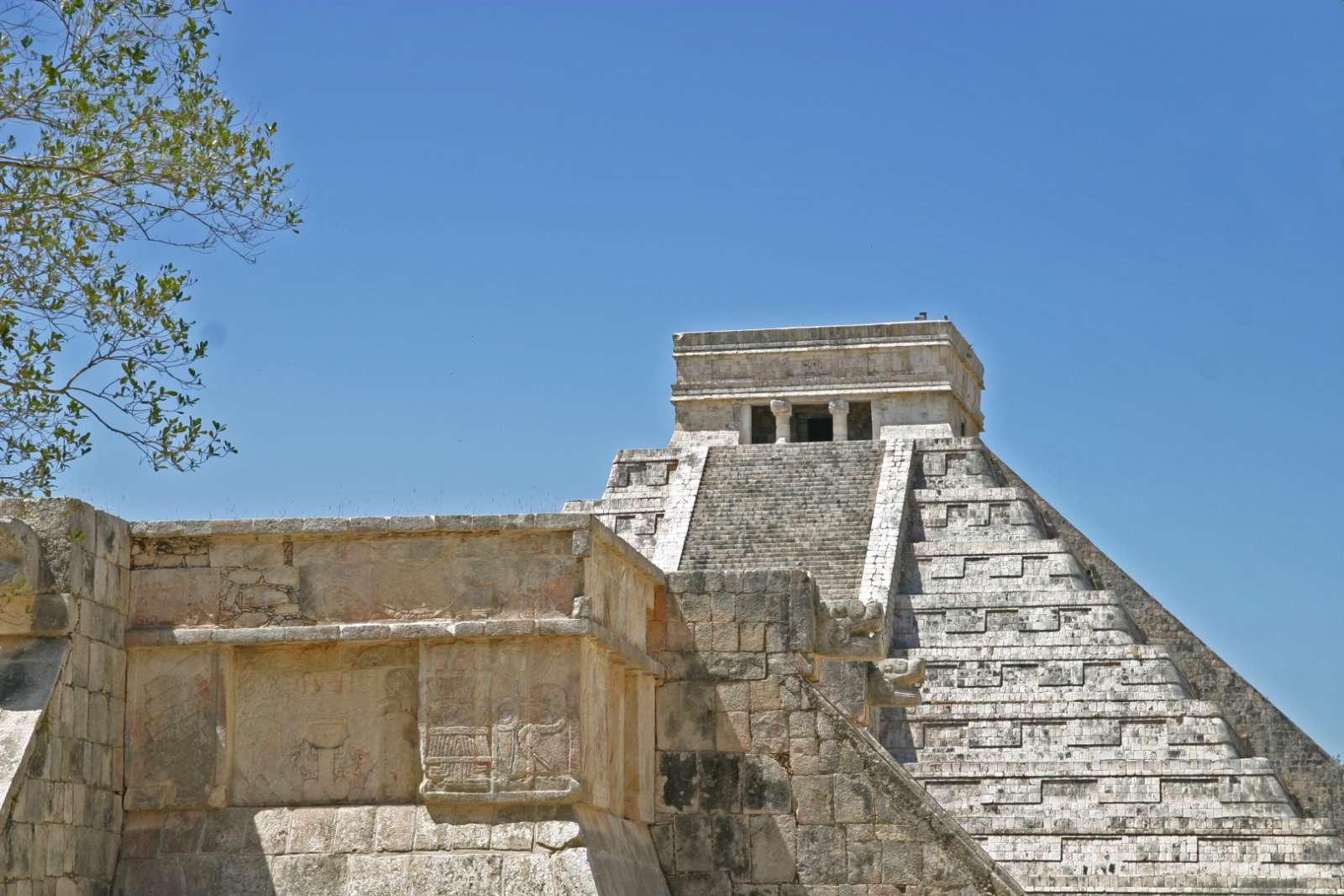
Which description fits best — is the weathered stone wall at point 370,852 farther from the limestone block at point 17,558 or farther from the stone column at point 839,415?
the stone column at point 839,415

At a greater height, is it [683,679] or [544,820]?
[683,679]

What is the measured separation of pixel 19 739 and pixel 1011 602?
1875 cm

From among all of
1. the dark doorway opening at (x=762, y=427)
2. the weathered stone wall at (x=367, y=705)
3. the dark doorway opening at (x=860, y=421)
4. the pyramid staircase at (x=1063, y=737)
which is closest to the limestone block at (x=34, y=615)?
the weathered stone wall at (x=367, y=705)

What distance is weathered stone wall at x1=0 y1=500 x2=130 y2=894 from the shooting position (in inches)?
423

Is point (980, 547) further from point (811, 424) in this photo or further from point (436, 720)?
point (436, 720)

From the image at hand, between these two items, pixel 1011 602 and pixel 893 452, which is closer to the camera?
pixel 1011 602

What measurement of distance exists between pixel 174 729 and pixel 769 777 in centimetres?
351

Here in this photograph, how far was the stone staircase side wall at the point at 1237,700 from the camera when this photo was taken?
2772 cm

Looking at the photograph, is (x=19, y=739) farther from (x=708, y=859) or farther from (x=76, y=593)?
(x=708, y=859)

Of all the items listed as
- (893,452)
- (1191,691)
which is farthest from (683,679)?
(893,452)

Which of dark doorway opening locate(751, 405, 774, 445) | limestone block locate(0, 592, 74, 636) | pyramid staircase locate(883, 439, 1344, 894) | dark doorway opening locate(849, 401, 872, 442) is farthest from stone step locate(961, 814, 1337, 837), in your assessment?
limestone block locate(0, 592, 74, 636)

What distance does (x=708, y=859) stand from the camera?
13.2 m

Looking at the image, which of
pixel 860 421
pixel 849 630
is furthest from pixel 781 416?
pixel 849 630

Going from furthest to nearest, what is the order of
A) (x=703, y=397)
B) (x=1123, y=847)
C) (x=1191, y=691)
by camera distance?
(x=703, y=397) < (x=1191, y=691) < (x=1123, y=847)
